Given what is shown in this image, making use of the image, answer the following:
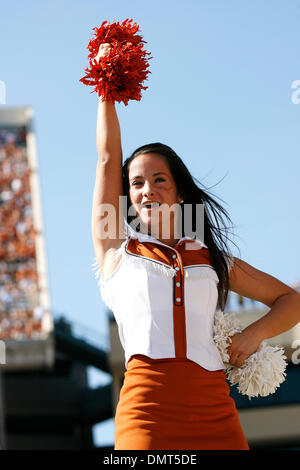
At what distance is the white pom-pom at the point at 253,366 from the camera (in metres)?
2.06

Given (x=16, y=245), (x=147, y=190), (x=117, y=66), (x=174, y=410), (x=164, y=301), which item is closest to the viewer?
(x=174, y=410)

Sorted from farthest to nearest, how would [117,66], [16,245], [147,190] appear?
[16,245] < [117,66] < [147,190]

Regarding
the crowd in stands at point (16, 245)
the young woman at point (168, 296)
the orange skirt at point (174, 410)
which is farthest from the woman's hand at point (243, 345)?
the crowd in stands at point (16, 245)

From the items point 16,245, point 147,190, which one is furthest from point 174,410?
point 16,245

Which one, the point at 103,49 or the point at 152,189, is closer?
the point at 152,189

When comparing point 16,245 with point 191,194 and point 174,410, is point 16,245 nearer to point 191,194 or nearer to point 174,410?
point 191,194

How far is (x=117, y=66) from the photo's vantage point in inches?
89.3

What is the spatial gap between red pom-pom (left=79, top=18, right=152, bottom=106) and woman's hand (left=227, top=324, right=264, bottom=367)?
30.3 inches

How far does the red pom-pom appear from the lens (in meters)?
2.27

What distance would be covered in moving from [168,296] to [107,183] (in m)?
0.41

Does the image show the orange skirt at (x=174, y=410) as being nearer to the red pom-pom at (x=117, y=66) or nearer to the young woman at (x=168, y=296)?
the young woman at (x=168, y=296)

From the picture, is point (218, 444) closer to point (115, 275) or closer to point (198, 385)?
point (198, 385)

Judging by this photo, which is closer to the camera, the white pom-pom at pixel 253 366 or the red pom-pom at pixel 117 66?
the white pom-pom at pixel 253 366
